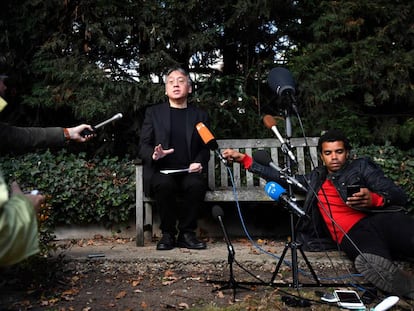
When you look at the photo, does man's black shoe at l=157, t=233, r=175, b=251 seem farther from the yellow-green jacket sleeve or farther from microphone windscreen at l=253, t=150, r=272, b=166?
the yellow-green jacket sleeve

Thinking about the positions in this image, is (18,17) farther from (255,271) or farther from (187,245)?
(255,271)

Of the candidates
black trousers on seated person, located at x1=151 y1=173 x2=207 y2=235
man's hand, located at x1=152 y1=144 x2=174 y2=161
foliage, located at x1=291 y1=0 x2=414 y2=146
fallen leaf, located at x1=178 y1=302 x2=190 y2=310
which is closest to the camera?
fallen leaf, located at x1=178 y1=302 x2=190 y2=310

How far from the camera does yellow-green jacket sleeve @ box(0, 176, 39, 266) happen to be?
1.32 meters

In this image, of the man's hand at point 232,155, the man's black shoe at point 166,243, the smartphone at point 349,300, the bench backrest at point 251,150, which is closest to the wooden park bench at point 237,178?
the bench backrest at point 251,150

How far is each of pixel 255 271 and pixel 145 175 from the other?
142 centimetres

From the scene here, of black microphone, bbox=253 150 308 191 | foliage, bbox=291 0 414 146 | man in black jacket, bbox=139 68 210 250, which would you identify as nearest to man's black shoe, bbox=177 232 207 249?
man in black jacket, bbox=139 68 210 250

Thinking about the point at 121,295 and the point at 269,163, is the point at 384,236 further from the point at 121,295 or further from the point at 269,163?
the point at 121,295

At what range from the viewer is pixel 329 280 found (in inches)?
147

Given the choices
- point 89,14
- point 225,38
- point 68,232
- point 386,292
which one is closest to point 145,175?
point 68,232

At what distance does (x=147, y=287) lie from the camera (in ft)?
11.9

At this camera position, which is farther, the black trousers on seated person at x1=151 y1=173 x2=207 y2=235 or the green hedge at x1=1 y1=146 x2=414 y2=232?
the green hedge at x1=1 y1=146 x2=414 y2=232

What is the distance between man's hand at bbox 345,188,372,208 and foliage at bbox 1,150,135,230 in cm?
241

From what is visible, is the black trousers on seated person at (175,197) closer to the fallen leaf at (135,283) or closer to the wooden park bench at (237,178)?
the wooden park bench at (237,178)

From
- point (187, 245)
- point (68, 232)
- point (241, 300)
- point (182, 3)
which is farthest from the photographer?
point (182, 3)
